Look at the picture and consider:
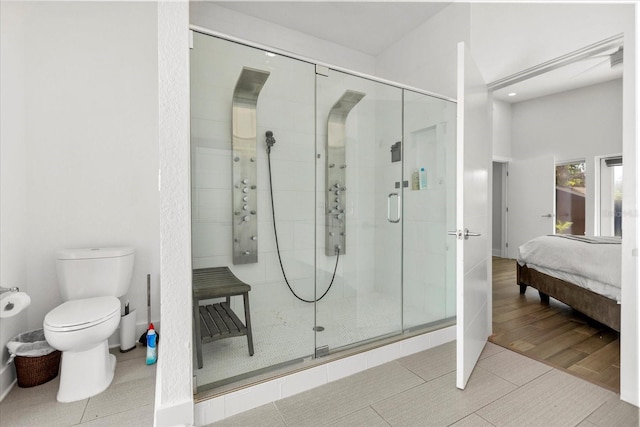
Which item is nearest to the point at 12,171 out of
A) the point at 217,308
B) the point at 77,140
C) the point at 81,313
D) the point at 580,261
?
the point at 77,140

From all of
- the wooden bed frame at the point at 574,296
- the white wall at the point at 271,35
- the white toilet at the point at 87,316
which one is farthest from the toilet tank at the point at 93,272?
the wooden bed frame at the point at 574,296

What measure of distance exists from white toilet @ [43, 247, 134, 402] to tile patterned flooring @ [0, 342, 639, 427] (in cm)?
10

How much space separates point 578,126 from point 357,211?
404cm

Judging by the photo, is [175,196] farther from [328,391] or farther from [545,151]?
[545,151]

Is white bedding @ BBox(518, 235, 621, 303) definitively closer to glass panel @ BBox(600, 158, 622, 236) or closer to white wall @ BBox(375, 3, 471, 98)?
glass panel @ BBox(600, 158, 622, 236)

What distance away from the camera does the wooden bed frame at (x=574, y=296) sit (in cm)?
239

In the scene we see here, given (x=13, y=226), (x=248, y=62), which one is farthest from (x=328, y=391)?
(x=13, y=226)

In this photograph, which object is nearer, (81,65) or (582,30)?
(582,30)

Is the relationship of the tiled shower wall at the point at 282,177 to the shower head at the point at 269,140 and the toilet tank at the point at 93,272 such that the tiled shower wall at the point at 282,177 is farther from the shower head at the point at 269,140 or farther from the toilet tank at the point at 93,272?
the toilet tank at the point at 93,272

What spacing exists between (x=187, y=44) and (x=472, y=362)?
2436mm

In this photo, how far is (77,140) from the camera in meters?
2.13

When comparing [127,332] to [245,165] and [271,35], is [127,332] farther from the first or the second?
[271,35]

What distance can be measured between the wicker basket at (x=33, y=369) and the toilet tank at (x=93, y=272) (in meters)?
0.38

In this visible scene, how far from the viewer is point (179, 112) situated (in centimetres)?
138
